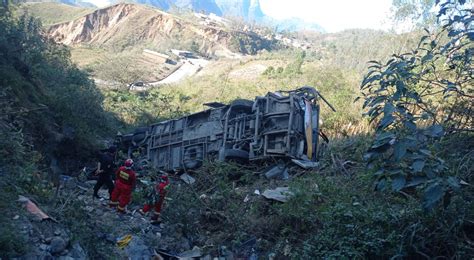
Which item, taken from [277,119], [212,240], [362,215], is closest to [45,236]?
[212,240]

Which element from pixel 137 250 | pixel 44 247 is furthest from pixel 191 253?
pixel 44 247

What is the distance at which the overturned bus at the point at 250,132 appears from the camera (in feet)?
27.5

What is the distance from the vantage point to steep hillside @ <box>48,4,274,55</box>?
44.7 meters

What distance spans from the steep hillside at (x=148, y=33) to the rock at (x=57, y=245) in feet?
131

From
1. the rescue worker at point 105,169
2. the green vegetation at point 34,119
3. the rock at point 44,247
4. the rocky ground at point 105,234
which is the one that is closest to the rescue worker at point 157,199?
the rocky ground at point 105,234

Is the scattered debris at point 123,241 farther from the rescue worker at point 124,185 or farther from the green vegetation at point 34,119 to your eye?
the rescue worker at point 124,185

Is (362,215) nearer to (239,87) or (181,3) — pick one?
(239,87)

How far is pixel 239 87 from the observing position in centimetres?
2325

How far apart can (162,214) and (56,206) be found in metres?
1.92

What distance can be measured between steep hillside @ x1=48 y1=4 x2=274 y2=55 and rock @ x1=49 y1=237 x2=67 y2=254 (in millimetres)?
40062

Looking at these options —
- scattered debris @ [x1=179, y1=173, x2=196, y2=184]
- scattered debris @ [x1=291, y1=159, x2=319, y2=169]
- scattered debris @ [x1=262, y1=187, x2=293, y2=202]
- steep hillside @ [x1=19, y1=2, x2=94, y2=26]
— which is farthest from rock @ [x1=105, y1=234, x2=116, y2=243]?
steep hillside @ [x1=19, y1=2, x2=94, y2=26]

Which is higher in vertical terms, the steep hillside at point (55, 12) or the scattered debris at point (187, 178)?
the steep hillside at point (55, 12)

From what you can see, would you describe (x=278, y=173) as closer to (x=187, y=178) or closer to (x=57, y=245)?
(x=187, y=178)

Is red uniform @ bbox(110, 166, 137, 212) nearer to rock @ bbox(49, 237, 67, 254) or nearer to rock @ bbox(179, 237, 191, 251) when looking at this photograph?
rock @ bbox(179, 237, 191, 251)
